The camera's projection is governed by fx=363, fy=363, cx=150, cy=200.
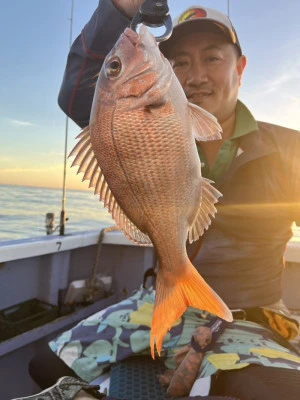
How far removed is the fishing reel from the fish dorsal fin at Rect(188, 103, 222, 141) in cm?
27

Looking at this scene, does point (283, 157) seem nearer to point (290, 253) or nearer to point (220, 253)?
point (220, 253)

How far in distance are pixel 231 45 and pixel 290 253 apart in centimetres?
214

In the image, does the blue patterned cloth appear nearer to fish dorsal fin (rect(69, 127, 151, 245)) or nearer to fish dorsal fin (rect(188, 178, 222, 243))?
fish dorsal fin (rect(188, 178, 222, 243))

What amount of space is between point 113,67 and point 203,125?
378mm

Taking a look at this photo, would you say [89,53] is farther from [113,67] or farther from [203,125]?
[203,125]

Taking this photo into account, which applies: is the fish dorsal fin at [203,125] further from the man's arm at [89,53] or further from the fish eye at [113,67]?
the man's arm at [89,53]

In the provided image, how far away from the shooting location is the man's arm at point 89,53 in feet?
5.27

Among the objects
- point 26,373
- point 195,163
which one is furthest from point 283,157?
point 26,373

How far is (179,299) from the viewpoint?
1280 mm

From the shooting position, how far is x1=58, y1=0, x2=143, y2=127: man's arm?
161 cm

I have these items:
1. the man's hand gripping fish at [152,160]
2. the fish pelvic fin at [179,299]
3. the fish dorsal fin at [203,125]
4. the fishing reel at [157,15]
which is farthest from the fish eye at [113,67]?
the fish pelvic fin at [179,299]

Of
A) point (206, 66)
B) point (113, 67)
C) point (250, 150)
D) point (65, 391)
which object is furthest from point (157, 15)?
point (65, 391)

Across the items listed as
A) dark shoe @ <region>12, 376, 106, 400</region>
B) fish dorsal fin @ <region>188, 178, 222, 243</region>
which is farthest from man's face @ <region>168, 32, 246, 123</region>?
dark shoe @ <region>12, 376, 106, 400</region>

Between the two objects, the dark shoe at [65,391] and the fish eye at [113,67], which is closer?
the fish eye at [113,67]
